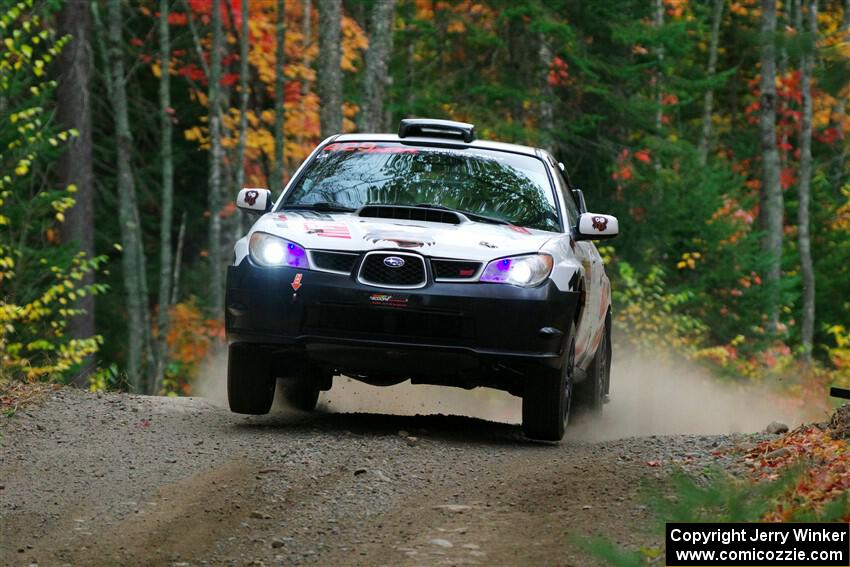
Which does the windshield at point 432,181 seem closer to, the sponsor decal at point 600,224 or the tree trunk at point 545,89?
the sponsor decal at point 600,224

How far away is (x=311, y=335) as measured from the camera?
891 cm

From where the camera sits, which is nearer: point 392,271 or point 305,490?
point 305,490

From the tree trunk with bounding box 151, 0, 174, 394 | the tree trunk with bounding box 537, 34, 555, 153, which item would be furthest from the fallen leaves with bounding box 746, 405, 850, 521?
the tree trunk with bounding box 151, 0, 174, 394

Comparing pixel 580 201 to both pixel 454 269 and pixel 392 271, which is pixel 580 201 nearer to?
pixel 454 269

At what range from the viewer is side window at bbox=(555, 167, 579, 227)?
10.4 meters

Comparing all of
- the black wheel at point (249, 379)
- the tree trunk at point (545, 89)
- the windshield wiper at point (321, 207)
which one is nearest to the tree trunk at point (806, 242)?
the tree trunk at point (545, 89)

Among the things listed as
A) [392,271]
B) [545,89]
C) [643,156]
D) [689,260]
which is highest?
[545,89]

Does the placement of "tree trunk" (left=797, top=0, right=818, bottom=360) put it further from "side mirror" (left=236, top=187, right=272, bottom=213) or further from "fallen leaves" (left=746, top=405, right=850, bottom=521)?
"fallen leaves" (left=746, top=405, right=850, bottom=521)

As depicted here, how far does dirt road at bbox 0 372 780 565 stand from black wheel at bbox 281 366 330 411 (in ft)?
1.84

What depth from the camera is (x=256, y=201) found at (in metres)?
10.0

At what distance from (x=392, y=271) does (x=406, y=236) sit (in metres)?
0.28

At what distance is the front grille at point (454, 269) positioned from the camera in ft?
28.8

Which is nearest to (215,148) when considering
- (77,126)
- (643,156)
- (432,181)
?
(77,126)

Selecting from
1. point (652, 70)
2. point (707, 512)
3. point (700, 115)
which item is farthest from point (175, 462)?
point (700, 115)
